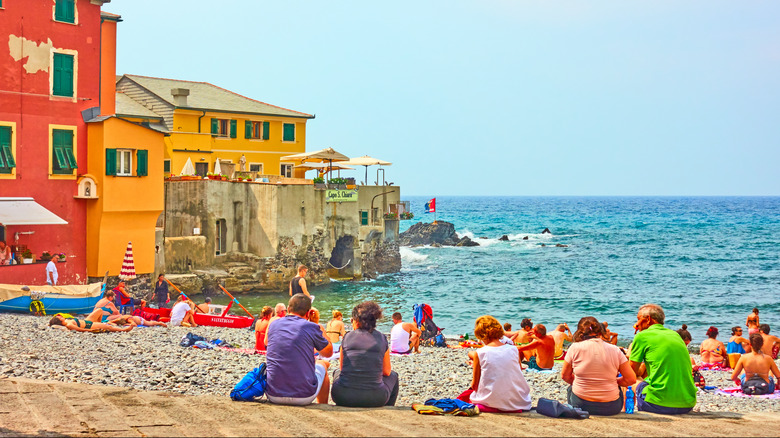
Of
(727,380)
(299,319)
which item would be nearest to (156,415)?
(299,319)

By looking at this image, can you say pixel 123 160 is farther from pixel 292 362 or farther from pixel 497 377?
pixel 497 377

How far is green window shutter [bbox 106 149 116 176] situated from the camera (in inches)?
1130

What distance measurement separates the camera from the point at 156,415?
8.17 m

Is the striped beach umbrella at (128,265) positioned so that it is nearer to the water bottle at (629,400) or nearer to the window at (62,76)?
the window at (62,76)

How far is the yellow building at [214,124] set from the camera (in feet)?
153

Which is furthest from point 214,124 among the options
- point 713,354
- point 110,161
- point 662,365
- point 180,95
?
point 662,365

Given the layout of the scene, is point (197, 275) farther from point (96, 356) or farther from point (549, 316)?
point (96, 356)

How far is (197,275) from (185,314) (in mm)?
14745

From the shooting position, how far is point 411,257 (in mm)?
70938

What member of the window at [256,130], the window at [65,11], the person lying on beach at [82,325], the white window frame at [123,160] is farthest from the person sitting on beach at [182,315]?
the window at [256,130]

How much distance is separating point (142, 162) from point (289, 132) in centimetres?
2207

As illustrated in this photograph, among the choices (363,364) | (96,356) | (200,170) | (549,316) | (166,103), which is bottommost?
(549,316)

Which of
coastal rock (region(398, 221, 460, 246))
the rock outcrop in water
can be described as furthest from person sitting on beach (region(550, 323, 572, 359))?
coastal rock (region(398, 221, 460, 246))

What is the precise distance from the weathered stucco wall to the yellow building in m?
3.69
